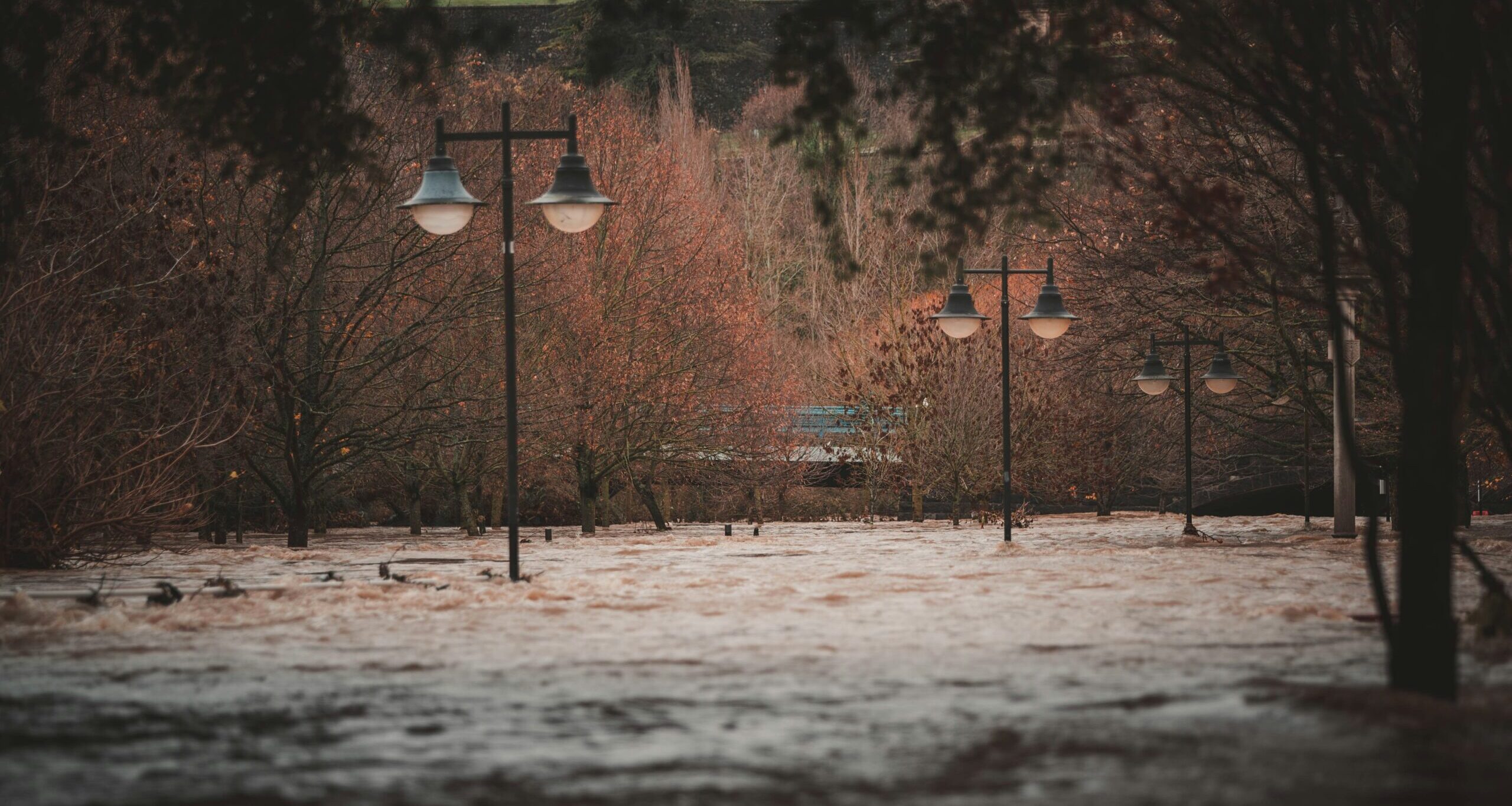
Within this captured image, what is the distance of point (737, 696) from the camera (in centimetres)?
830

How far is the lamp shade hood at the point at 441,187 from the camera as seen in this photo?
54.5ft

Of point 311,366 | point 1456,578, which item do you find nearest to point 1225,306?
point 1456,578

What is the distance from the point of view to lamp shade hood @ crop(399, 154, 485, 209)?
1661 centimetres

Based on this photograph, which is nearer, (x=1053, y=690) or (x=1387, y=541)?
(x=1053, y=690)

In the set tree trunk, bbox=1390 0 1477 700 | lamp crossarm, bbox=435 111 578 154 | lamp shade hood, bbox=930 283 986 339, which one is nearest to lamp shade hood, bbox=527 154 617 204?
lamp crossarm, bbox=435 111 578 154

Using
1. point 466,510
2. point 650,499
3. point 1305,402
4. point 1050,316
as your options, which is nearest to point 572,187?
point 1050,316

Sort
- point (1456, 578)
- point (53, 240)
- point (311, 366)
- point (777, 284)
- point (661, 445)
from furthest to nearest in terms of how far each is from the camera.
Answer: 1. point (777, 284)
2. point (661, 445)
3. point (311, 366)
4. point (53, 240)
5. point (1456, 578)

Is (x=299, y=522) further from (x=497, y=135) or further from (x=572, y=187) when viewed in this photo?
(x=497, y=135)

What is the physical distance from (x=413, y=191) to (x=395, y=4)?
17383 mm

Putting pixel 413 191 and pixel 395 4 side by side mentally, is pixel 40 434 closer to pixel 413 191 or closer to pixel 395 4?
pixel 413 191

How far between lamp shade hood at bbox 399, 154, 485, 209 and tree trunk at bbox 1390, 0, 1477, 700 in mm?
10097

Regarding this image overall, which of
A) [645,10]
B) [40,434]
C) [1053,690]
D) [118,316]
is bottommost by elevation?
[1053,690]

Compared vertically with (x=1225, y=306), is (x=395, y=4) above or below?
above

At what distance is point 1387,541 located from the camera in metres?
22.3
